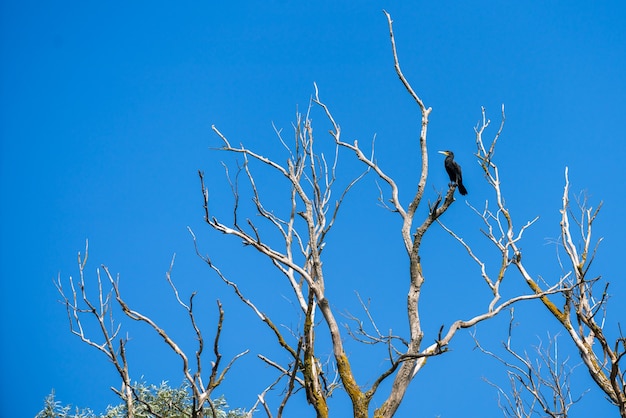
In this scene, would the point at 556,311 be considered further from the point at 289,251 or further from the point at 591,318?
the point at 289,251

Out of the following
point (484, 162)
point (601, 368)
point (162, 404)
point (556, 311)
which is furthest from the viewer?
A: point (162, 404)

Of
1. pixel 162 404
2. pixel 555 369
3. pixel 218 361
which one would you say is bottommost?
pixel 218 361

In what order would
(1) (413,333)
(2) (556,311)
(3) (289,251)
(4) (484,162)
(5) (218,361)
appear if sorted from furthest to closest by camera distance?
Result: (4) (484,162) → (2) (556,311) → (3) (289,251) → (1) (413,333) → (5) (218,361)

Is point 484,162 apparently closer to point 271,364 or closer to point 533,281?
point 533,281

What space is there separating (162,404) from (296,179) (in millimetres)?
6246

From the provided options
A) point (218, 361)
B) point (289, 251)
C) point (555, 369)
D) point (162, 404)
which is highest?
point (162, 404)

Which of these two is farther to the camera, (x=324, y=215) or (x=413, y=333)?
(x=324, y=215)

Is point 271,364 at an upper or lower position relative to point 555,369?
lower

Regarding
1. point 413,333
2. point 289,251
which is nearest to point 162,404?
point 289,251

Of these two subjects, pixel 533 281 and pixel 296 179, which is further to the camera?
pixel 533 281

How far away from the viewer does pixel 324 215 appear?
6.84 m

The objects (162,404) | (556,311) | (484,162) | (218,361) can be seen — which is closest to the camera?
(218,361)

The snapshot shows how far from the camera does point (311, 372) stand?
6.26 m

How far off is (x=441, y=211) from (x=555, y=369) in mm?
2898
